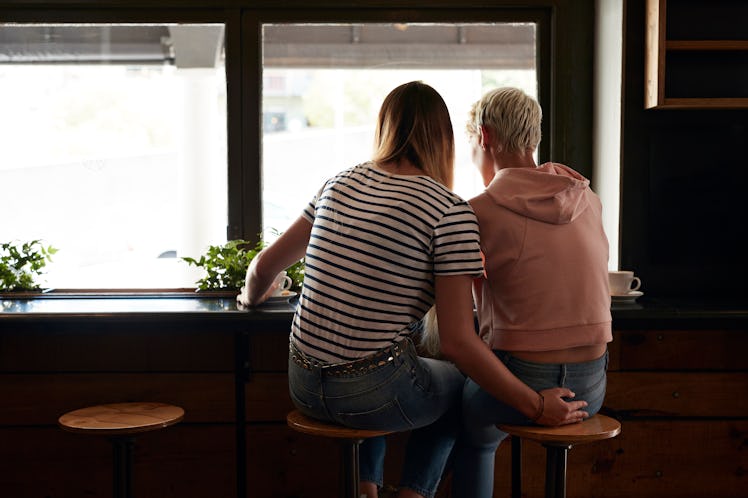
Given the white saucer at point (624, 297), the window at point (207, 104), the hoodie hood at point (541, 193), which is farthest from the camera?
the window at point (207, 104)

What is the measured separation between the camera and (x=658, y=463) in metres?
2.77

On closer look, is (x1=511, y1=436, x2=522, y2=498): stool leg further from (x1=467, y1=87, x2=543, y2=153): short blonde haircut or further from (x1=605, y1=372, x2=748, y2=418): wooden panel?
(x1=467, y1=87, x2=543, y2=153): short blonde haircut

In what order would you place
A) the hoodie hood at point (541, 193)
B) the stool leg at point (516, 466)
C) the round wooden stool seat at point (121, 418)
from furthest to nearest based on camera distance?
the stool leg at point (516, 466) < the round wooden stool seat at point (121, 418) < the hoodie hood at point (541, 193)

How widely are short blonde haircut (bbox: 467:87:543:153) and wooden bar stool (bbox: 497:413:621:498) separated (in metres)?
0.67

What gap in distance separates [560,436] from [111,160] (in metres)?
2.21

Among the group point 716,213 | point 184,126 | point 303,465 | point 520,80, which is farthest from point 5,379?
point 716,213

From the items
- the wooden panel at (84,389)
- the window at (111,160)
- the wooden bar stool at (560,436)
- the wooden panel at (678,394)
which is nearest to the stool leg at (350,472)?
the wooden bar stool at (560,436)

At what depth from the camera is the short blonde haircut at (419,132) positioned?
203cm

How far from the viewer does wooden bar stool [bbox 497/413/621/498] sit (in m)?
1.96

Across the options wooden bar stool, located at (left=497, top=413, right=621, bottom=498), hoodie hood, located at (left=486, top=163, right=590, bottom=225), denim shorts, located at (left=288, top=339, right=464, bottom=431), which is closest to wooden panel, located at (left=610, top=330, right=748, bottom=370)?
wooden bar stool, located at (left=497, top=413, right=621, bottom=498)

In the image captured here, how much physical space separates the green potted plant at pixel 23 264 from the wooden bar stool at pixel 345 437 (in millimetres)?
1488

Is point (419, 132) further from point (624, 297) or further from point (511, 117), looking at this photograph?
point (624, 297)

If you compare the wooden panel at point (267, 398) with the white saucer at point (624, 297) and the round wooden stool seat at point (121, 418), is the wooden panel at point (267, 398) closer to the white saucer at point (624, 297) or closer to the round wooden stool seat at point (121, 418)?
the round wooden stool seat at point (121, 418)

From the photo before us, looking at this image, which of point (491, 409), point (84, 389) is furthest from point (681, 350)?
point (84, 389)
